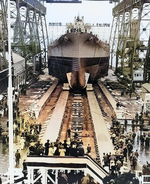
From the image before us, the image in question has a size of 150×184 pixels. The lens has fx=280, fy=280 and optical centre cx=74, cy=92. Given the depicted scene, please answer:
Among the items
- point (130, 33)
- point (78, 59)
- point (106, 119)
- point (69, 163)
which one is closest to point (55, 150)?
point (69, 163)

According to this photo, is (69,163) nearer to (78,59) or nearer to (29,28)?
(78,59)

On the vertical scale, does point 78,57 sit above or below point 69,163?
above

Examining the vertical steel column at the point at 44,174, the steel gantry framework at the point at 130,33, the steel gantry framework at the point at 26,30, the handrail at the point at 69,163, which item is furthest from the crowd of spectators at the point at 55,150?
the steel gantry framework at the point at 26,30

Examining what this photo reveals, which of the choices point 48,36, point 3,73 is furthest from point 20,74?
point 48,36

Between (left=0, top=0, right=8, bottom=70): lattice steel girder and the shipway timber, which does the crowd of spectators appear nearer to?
the shipway timber

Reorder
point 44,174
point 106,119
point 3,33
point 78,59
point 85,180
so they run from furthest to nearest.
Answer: point 3,33, point 78,59, point 106,119, point 44,174, point 85,180

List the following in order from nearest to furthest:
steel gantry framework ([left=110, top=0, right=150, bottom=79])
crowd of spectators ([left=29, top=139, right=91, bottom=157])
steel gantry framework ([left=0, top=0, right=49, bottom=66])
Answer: crowd of spectators ([left=29, top=139, right=91, bottom=157]), steel gantry framework ([left=110, top=0, right=150, bottom=79]), steel gantry framework ([left=0, top=0, right=49, bottom=66])

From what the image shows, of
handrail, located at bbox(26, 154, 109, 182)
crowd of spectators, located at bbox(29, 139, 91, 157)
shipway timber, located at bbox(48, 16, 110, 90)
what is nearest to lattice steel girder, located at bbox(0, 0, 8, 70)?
shipway timber, located at bbox(48, 16, 110, 90)
